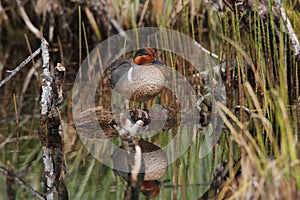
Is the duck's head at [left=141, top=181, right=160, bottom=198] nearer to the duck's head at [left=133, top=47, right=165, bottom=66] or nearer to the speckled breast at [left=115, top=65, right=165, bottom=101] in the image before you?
the speckled breast at [left=115, top=65, right=165, bottom=101]

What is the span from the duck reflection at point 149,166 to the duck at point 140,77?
1.12ft

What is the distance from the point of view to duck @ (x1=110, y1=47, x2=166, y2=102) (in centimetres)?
400

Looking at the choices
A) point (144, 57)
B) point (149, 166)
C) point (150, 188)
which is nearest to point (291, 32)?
point (144, 57)

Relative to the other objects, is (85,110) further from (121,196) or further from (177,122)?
(121,196)

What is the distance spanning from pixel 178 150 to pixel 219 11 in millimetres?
1079

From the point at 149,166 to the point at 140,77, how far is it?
0.85 metres

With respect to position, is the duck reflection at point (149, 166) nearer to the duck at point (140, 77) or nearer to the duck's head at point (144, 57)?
the duck at point (140, 77)

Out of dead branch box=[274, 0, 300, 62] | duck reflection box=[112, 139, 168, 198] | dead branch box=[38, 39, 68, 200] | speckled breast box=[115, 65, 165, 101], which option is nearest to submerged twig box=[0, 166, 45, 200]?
dead branch box=[38, 39, 68, 200]

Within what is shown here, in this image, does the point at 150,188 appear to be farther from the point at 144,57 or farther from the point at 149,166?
the point at 144,57

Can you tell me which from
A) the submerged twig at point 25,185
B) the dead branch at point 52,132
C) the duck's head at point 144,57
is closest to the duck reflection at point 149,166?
the dead branch at point 52,132

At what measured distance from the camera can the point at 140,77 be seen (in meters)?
4.00

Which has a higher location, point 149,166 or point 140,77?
point 140,77

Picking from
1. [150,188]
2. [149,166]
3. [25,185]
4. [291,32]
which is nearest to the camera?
[150,188]

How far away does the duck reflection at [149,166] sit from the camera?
2904 mm
